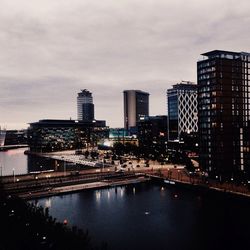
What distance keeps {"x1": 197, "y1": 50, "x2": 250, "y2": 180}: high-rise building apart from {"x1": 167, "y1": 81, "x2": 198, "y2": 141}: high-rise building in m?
88.4

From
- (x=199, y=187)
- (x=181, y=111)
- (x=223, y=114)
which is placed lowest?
(x=199, y=187)

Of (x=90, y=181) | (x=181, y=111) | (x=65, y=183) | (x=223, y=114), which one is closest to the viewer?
(x=65, y=183)

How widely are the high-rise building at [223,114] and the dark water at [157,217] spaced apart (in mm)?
16686

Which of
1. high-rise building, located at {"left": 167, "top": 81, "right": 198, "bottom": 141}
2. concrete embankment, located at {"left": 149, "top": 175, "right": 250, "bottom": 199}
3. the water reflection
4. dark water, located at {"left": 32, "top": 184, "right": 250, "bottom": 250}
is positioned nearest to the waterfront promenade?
concrete embankment, located at {"left": 149, "top": 175, "right": 250, "bottom": 199}

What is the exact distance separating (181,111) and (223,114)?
3717 inches

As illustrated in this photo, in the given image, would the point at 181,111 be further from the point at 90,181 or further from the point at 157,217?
the point at 157,217

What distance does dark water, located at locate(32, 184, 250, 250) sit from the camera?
53.0 meters

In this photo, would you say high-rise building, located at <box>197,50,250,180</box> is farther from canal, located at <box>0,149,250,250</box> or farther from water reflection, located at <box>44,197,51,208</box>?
water reflection, located at <box>44,197,51,208</box>

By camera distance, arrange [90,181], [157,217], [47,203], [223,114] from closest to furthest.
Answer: [157,217] → [47,203] → [90,181] → [223,114]

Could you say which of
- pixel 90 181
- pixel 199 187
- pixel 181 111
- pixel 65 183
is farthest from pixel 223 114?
pixel 181 111

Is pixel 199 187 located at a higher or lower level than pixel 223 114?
lower

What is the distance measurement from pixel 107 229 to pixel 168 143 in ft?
403

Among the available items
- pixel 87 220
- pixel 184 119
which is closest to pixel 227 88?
pixel 87 220

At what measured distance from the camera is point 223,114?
9838 centimetres
